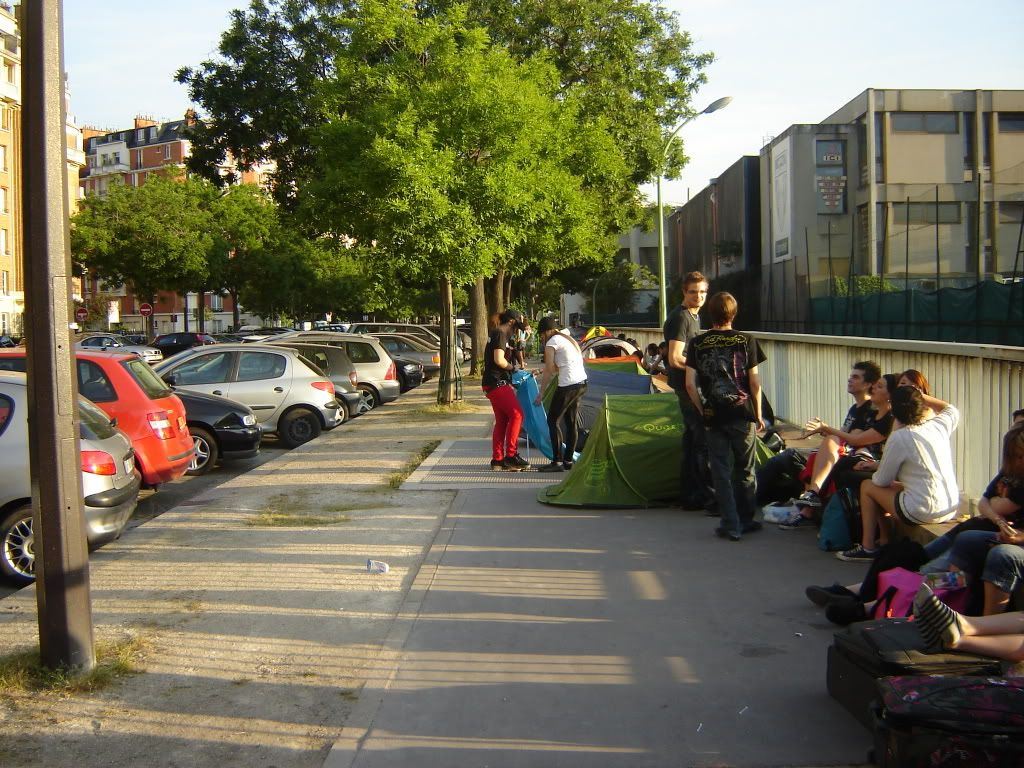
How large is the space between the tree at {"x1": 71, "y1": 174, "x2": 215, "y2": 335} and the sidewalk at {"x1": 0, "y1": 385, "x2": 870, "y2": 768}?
42.2 m

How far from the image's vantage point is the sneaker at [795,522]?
7.62m

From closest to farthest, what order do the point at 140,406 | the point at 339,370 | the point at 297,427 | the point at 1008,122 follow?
the point at 140,406
the point at 297,427
the point at 339,370
the point at 1008,122

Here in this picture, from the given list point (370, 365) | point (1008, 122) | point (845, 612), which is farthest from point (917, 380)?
point (1008, 122)

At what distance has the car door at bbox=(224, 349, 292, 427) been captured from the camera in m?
14.7

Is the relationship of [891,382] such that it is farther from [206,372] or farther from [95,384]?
[206,372]

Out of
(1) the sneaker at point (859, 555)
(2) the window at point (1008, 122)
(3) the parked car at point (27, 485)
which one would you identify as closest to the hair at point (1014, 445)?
(1) the sneaker at point (859, 555)

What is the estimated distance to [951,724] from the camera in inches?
129

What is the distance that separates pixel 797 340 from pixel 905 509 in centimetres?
698

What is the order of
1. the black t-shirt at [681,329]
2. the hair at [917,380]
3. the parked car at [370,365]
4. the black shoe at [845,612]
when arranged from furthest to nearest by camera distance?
the parked car at [370,365]
the black t-shirt at [681,329]
the hair at [917,380]
the black shoe at [845,612]

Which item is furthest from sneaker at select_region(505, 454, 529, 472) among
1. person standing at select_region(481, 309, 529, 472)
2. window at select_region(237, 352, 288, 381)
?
window at select_region(237, 352, 288, 381)

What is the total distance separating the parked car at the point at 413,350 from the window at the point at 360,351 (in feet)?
20.5

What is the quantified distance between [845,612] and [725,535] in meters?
2.21

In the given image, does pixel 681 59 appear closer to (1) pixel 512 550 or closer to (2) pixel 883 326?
(2) pixel 883 326

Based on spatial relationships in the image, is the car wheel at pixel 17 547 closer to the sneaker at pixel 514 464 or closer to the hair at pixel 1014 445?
the sneaker at pixel 514 464
